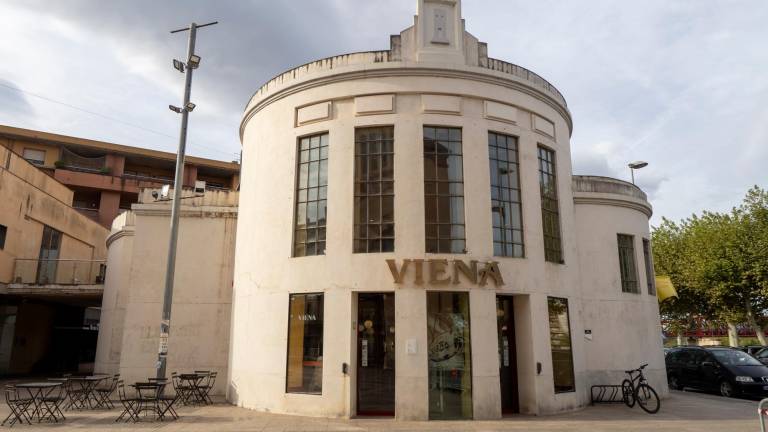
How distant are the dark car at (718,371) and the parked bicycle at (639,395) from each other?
5031 millimetres

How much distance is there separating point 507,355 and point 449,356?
1788 mm

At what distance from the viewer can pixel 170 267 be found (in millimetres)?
12320

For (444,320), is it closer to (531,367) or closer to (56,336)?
(531,367)

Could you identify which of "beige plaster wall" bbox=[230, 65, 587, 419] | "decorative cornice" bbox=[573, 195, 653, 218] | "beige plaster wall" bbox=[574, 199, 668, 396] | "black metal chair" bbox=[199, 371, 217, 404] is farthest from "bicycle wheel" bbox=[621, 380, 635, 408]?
"black metal chair" bbox=[199, 371, 217, 404]

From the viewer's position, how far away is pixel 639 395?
13672 mm

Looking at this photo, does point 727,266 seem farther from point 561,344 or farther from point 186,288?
point 186,288

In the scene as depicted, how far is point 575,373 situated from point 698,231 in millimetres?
23961

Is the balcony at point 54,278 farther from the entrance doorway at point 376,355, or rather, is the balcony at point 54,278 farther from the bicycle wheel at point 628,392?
the bicycle wheel at point 628,392

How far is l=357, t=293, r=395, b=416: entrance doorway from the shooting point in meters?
11.1

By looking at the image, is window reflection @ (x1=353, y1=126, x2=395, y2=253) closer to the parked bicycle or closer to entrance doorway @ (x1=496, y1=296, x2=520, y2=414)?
entrance doorway @ (x1=496, y1=296, x2=520, y2=414)

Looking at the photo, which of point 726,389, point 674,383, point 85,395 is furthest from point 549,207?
point 85,395

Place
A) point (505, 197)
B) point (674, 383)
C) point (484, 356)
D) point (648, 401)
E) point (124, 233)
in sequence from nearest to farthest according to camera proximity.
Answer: point (484, 356) < point (505, 197) < point (648, 401) < point (124, 233) < point (674, 383)

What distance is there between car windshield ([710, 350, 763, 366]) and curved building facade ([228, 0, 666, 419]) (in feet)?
22.0

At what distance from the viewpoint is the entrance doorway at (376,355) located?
11062 millimetres
